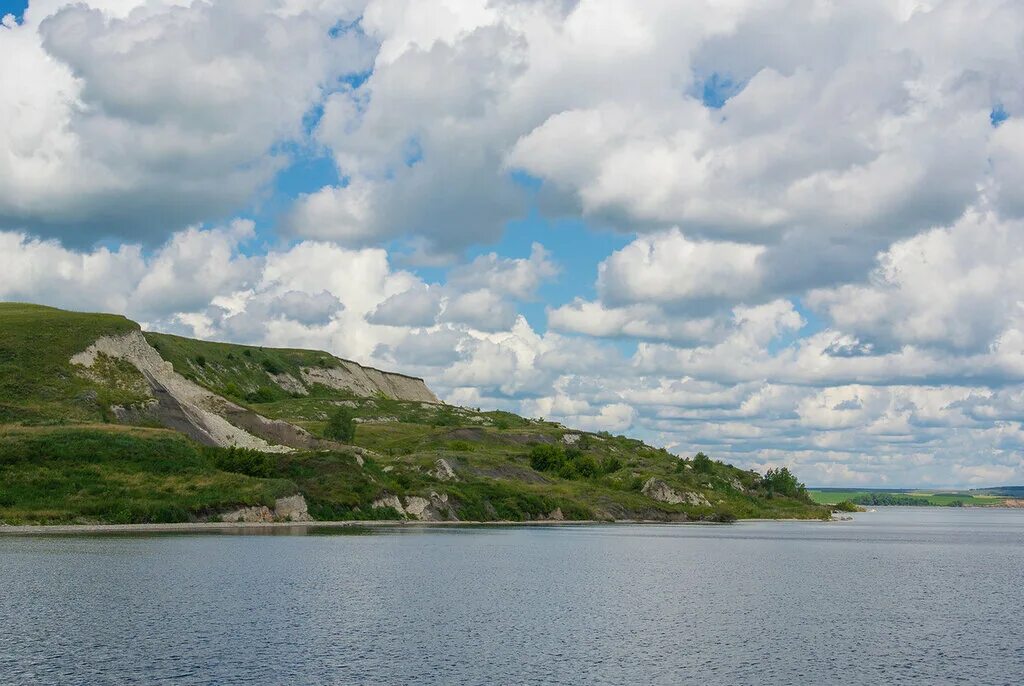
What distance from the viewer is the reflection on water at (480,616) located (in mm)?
45531

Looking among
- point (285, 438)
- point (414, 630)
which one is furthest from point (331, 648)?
point (285, 438)

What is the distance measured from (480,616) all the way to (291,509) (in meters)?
94.4

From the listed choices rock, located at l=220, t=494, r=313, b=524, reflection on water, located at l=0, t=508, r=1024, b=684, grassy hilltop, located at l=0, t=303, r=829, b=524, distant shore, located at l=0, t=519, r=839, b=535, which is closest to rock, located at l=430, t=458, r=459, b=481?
grassy hilltop, located at l=0, t=303, r=829, b=524

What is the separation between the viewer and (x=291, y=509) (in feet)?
494

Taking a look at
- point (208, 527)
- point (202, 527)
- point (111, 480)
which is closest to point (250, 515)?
point (208, 527)

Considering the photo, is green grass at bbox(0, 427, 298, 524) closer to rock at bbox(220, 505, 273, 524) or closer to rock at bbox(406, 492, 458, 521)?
rock at bbox(220, 505, 273, 524)

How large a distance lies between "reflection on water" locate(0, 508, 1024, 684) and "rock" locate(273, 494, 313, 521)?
3640 centimetres

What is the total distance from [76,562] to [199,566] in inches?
410

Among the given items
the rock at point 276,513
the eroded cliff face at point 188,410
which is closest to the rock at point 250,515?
the rock at point 276,513

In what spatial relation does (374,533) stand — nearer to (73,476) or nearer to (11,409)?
(73,476)

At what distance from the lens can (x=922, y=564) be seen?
360 ft

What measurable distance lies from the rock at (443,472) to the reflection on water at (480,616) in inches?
3093

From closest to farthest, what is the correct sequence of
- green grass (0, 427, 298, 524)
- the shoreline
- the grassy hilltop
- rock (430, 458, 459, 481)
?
the shoreline, green grass (0, 427, 298, 524), the grassy hilltop, rock (430, 458, 459, 481)

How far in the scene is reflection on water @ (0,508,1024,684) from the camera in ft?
149
